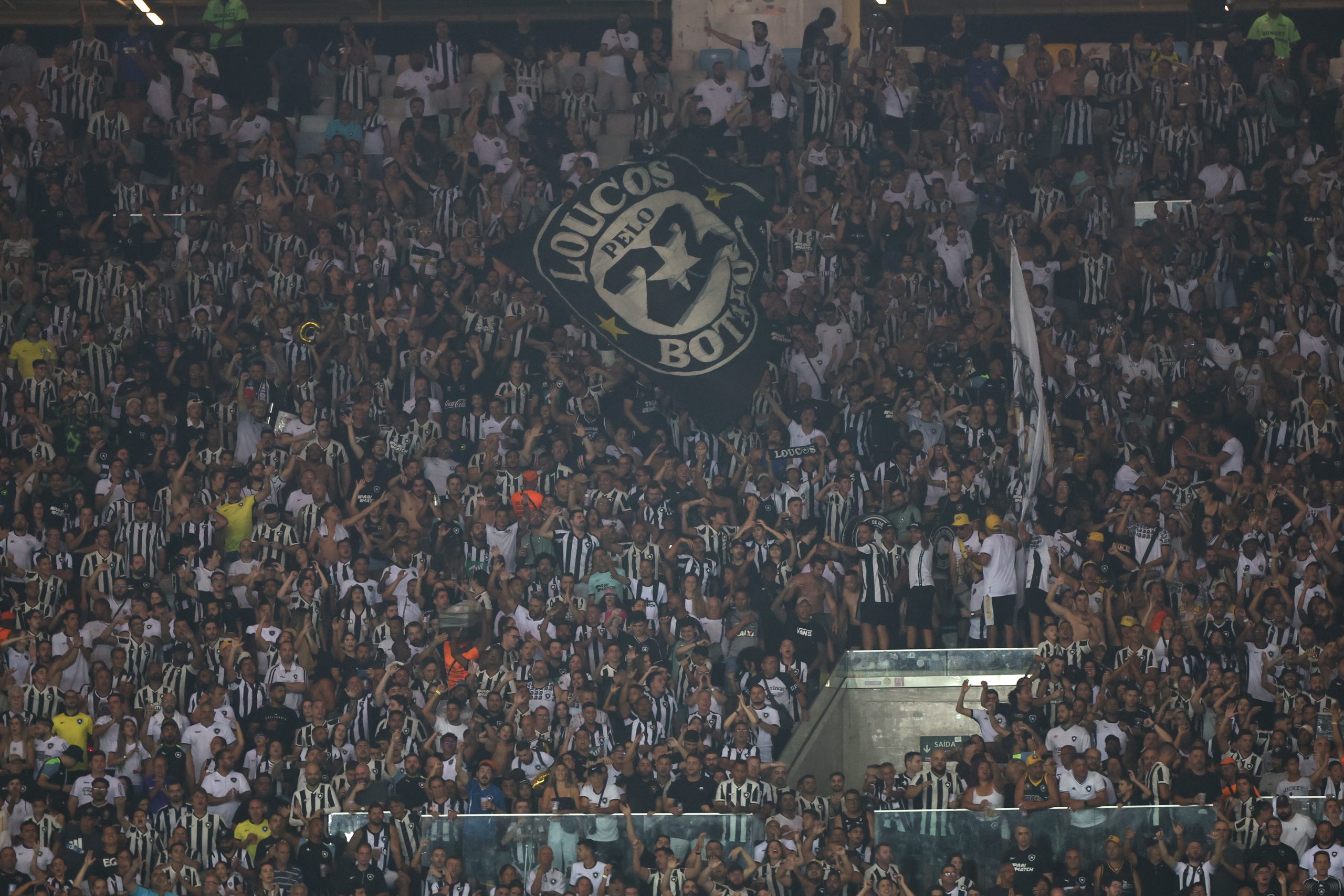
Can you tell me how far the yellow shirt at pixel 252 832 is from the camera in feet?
53.4

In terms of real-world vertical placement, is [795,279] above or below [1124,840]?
above

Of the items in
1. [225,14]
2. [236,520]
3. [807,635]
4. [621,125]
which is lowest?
[807,635]

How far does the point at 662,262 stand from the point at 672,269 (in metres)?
0.13

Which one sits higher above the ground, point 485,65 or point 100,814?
point 485,65

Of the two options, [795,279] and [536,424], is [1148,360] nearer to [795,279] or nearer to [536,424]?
[795,279]

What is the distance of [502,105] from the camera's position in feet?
77.8

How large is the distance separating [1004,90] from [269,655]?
35.4 ft

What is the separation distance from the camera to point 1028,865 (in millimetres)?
15555

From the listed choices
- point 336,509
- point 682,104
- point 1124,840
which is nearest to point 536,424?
point 336,509

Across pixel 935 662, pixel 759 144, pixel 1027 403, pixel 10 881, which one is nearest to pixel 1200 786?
pixel 935 662

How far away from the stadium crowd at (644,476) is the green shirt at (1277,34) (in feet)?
0.24

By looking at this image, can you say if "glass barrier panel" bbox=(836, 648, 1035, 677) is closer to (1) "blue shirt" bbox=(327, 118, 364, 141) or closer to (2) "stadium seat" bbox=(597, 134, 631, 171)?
(2) "stadium seat" bbox=(597, 134, 631, 171)

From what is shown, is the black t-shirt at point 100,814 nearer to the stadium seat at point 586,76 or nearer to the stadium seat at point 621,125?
the stadium seat at point 621,125

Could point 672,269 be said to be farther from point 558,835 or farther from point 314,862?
point 314,862
